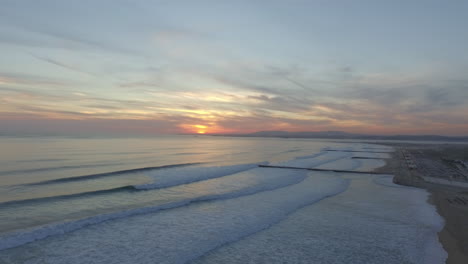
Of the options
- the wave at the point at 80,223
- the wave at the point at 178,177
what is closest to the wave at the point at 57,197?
the wave at the point at 178,177

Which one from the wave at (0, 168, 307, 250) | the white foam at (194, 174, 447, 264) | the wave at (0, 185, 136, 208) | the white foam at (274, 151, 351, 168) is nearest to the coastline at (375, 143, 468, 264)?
the white foam at (194, 174, 447, 264)

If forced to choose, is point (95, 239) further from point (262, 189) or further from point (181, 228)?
point (262, 189)

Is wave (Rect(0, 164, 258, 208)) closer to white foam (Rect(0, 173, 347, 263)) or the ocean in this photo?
the ocean

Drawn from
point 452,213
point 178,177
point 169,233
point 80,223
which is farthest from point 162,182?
point 452,213

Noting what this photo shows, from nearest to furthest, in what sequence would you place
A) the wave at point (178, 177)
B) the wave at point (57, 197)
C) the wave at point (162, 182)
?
the wave at point (57, 197) < the wave at point (162, 182) < the wave at point (178, 177)

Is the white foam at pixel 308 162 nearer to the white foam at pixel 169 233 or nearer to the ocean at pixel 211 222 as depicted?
the ocean at pixel 211 222

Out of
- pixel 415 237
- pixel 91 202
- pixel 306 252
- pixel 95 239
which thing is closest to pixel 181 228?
pixel 95 239

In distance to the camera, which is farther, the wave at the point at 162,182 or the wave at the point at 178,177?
the wave at the point at 178,177

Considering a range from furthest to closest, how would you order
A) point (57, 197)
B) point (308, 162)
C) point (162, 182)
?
point (308, 162), point (162, 182), point (57, 197)

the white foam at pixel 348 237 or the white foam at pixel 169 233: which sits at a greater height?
the white foam at pixel 348 237

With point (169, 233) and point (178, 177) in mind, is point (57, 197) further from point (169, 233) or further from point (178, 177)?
point (178, 177)

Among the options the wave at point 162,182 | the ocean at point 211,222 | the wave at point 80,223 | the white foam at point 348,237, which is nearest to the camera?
the white foam at point 348,237

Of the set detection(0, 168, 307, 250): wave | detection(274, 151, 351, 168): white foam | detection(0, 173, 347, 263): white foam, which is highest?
detection(274, 151, 351, 168): white foam

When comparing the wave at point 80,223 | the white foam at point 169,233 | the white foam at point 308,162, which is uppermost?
the white foam at point 308,162
